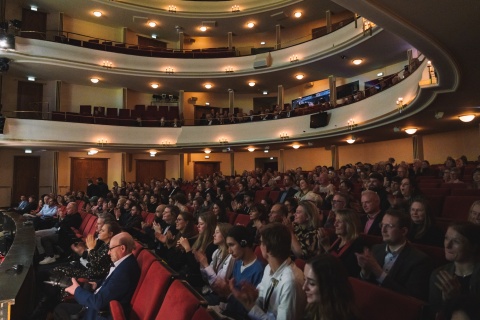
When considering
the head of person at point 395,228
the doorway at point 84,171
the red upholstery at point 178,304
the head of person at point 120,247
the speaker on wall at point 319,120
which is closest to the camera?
the red upholstery at point 178,304

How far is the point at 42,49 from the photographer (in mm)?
11977

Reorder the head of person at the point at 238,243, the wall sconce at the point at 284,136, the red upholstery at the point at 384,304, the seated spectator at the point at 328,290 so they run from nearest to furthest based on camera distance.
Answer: the seated spectator at the point at 328,290 < the red upholstery at the point at 384,304 < the head of person at the point at 238,243 < the wall sconce at the point at 284,136

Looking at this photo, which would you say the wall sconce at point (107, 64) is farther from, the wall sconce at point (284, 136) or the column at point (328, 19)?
the column at point (328, 19)

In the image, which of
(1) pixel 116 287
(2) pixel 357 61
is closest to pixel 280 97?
(2) pixel 357 61

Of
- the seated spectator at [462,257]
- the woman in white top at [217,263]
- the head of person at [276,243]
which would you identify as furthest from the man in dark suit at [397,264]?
the woman in white top at [217,263]

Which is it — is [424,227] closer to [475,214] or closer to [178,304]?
[475,214]

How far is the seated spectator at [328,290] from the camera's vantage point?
4.31ft

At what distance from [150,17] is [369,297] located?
617 inches

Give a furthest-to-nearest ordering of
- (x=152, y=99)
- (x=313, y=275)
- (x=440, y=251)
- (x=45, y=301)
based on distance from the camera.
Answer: (x=152, y=99) → (x=45, y=301) → (x=440, y=251) → (x=313, y=275)

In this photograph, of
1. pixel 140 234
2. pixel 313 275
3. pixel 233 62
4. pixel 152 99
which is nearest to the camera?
pixel 313 275

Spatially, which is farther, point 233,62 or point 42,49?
point 233,62

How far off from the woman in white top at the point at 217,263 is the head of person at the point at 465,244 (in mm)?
1475

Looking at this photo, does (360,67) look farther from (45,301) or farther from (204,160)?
(45,301)

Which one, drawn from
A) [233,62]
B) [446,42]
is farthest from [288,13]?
[446,42]
